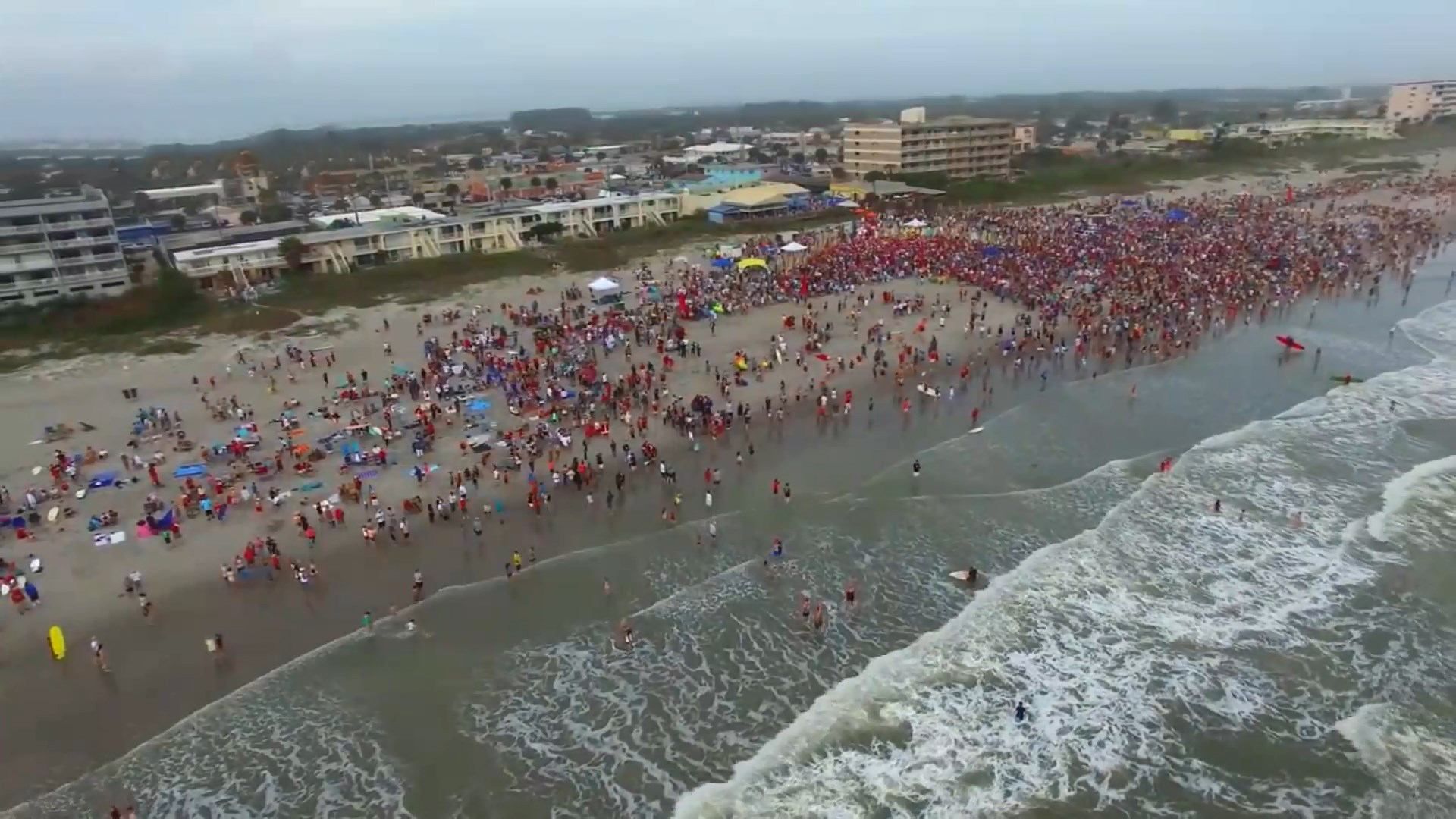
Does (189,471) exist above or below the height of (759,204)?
below

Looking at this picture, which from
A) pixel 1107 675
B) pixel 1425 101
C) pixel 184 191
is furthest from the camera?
pixel 1425 101

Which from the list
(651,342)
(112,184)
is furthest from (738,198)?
(112,184)

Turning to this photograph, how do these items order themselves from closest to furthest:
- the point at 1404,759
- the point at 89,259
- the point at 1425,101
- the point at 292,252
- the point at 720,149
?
1. the point at 1404,759
2. the point at 89,259
3. the point at 292,252
4. the point at 720,149
5. the point at 1425,101

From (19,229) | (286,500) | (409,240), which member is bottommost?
(286,500)

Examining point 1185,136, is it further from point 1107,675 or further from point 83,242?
point 1107,675

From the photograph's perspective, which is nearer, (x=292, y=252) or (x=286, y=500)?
(x=286, y=500)

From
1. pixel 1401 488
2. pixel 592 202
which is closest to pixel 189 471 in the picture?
pixel 1401 488

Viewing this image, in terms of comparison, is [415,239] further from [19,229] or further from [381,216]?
[19,229]
